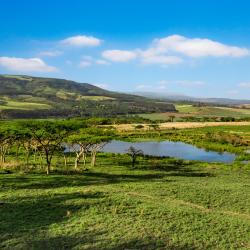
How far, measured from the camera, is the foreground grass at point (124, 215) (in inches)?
986

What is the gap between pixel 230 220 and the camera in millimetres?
30188

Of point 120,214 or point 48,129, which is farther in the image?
point 48,129

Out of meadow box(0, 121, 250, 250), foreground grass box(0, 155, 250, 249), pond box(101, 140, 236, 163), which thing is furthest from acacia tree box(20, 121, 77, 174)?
pond box(101, 140, 236, 163)

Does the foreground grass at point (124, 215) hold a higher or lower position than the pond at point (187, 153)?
higher

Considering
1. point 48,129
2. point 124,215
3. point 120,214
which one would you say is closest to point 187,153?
point 48,129

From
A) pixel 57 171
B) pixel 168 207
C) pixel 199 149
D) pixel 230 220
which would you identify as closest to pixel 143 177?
pixel 57 171

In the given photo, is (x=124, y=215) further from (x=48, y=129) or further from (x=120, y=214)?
(x=48, y=129)

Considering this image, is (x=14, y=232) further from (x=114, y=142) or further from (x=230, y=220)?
(x=114, y=142)

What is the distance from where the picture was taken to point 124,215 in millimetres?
30578

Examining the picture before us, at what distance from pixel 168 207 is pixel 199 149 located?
81572 mm

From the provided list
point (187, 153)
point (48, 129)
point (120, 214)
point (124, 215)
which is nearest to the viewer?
point (124, 215)

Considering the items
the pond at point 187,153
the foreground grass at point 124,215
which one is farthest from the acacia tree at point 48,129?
the pond at point 187,153

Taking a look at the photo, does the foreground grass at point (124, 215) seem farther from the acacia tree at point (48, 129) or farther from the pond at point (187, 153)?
the pond at point (187, 153)

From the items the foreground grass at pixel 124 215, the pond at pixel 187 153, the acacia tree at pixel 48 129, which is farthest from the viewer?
the pond at pixel 187 153
